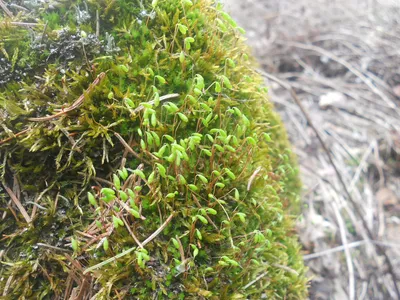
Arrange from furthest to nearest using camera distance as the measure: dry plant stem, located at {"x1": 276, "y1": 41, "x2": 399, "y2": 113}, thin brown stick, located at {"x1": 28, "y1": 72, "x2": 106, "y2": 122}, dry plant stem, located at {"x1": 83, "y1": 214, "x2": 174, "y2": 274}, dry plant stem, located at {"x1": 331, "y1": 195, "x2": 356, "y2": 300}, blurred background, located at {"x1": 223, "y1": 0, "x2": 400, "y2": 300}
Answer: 1. dry plant stem, located at {"x1": 276, "y1": 41, "x2": 399, "y2": 113}
2. blurred background, located at {"x1": 223, "y1": 0, "x2": 400, "y2": 300}
3. dry plant stem, located at {"x1": 331, "y1": 195, "x2": 356, "y2": 300}
4. thin brown stick, located at {"x1": 28, "y1": 72, "x2": 106, "y2": 122}
5. dry plant stem, located at {"x1": 83, "y1": 214, "x2": 174, "y2": 274}

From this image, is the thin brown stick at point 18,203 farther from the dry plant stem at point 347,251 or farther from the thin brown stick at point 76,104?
the dry plant stem at point 347,251

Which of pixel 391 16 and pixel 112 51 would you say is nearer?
pixel 112 51

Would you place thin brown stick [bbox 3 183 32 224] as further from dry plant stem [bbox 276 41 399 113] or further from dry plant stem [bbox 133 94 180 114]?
dry plant stem [bbox 276 41 399 113]

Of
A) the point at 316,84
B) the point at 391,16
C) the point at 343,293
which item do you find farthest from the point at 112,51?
the point at 391,16

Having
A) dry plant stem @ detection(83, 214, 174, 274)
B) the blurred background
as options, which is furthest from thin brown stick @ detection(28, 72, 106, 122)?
the blurred background

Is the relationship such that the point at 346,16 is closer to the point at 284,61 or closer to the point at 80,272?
the point at 284,61

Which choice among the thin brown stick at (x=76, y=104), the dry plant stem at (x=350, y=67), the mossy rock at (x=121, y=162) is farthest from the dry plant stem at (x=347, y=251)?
the thin brown stick at (x=76, y=104)
